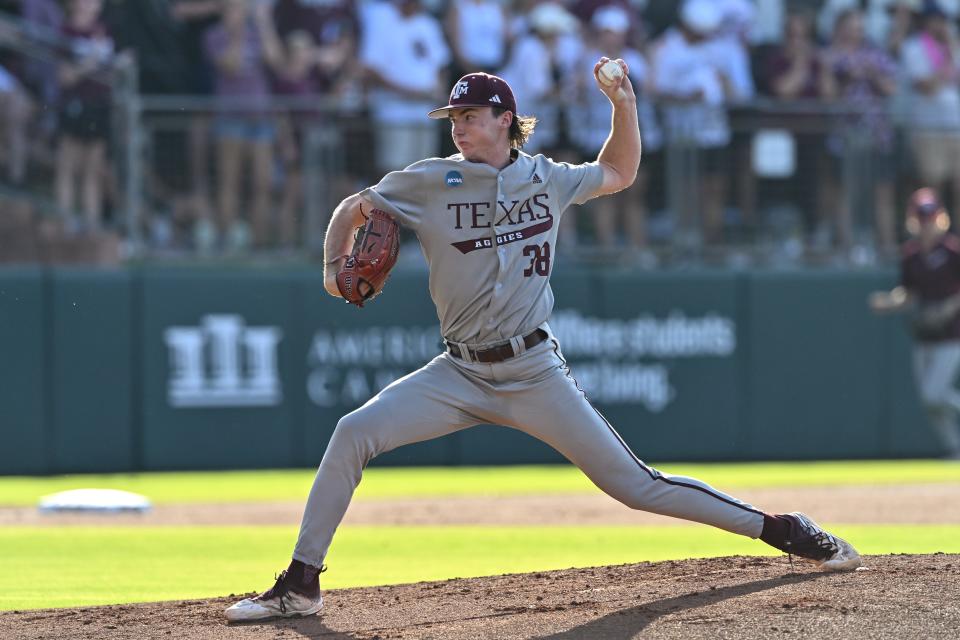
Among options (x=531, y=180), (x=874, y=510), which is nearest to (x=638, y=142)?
(x=531, y=180)

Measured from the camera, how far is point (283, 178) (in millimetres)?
12125

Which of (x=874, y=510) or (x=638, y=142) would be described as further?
(x=874, y=510)

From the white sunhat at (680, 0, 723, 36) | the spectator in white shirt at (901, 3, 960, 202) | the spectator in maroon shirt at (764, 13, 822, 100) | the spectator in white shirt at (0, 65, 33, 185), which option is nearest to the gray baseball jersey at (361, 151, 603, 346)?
the spectator in white shirt at (0, 65, 33, 185)

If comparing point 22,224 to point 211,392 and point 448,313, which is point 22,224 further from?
point 448,313

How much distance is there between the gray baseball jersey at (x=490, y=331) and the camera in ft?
17.9

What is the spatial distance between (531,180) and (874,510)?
16.9ft

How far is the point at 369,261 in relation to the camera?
534cm

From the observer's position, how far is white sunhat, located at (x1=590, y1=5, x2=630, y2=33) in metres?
13.1

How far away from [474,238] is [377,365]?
765 centimetres

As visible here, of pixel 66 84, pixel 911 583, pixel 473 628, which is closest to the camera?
pixel 473 628

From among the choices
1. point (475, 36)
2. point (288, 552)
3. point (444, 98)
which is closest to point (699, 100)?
point (475, 36)

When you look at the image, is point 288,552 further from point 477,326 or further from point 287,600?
point 477,326

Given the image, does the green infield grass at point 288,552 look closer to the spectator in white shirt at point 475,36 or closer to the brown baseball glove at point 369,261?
the brown baseball glove at point 369,261

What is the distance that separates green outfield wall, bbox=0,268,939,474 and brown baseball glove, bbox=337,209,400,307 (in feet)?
24.3
